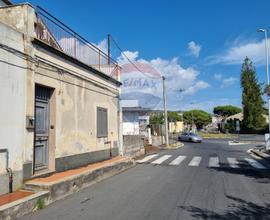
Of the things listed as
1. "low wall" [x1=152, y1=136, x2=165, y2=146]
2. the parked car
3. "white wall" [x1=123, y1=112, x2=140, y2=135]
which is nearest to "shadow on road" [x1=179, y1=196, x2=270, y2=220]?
"low wall" [x1=152, y1=136, x2=165, y2=146]

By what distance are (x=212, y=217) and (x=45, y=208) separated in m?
3.70

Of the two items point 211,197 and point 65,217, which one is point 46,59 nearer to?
point 65,217

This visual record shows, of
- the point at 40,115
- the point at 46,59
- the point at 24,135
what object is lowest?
the point at 24,135

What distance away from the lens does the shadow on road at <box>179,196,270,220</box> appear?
21.6 ft

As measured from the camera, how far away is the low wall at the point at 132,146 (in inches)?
777

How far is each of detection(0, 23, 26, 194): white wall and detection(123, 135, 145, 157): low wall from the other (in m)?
11.2

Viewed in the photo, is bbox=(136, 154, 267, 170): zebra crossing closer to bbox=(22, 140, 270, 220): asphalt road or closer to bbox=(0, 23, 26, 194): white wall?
bbox=(22, 140, 270, 220): asphalt road

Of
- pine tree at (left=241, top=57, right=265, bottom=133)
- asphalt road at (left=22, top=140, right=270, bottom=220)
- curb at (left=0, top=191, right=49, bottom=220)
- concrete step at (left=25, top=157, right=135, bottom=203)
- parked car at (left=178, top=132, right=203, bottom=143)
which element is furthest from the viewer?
pine tree at (left=241, top=57, right=265, bottom=133)

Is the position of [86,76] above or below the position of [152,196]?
above

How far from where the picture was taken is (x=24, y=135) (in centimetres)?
862

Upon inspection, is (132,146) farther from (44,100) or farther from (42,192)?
(42,192)

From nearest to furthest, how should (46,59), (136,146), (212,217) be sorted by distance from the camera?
(212,217) → (46,59) → (136,146)

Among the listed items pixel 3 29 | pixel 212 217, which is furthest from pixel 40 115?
pixel 212 217

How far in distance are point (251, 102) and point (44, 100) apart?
64.8 meters
